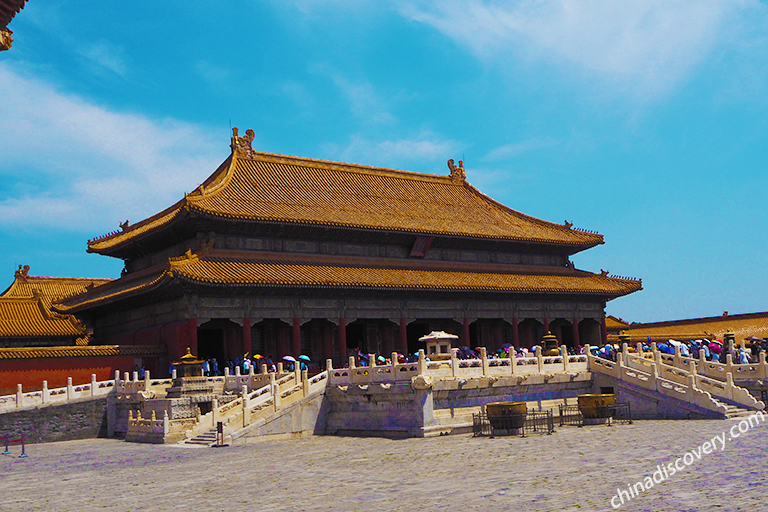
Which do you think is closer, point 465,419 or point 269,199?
point 465,419

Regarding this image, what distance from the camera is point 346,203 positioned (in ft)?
150

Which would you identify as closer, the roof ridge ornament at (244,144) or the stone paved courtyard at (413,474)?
the stone paved courtyard at (413,474)

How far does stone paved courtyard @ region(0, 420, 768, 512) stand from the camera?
14.4 meters

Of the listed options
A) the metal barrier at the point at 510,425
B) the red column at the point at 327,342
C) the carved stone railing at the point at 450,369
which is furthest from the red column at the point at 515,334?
the metal barrier at the point at 510,425

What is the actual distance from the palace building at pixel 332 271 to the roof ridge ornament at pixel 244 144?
80 millimetres

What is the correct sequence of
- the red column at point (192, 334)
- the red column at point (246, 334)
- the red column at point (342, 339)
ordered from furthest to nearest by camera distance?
1. the red column at point (342, 339)
2. the red column at point (246, 334)
3. the red column at point (192, 334)

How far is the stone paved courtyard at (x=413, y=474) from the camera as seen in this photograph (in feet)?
47.1

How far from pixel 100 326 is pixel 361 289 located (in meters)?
15.9

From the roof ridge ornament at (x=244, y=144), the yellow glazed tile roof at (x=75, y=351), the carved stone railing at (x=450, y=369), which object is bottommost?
the carved stone railing at (x=450, y=369)

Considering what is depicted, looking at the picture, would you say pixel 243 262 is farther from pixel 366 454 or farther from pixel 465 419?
pixel 366 454

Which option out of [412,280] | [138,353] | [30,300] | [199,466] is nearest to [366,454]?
[199,466]

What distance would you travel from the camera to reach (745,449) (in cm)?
1883

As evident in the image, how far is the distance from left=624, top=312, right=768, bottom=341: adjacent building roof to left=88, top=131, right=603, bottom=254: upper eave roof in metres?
9.82

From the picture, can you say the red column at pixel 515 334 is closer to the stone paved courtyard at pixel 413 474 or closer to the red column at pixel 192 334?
the red column at pixel 192 334
